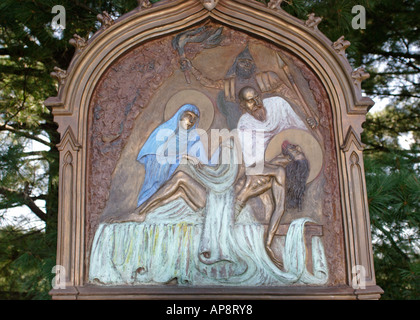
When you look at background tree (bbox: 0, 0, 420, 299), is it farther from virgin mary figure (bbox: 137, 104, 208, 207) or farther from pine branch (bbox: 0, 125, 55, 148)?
virgin mary figure (bbox: 137, 104, 208, 207)

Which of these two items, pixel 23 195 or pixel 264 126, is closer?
pixel 264 126

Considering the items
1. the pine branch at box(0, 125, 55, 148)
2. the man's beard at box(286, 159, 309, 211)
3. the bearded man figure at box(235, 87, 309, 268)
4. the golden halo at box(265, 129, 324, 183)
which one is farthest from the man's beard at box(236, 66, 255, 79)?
the pine branch at box(0, 125, 55, 148)

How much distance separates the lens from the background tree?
551cm

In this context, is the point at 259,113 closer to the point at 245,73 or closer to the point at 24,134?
the point at 245,73

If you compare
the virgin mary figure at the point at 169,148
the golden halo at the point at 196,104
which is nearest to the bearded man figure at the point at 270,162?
the golden halo at the point at 196,104

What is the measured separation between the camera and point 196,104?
15.0 ft

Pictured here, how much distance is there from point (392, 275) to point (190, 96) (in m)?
3.82

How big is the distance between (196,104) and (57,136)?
293cm

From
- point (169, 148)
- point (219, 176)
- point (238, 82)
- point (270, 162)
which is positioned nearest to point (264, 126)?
point (270, 162)

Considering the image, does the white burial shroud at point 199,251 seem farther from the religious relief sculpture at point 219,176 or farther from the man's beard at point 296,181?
the man's beard at point 296,181

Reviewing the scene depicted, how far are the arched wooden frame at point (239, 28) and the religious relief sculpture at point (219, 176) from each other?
Result: 0.39 feet

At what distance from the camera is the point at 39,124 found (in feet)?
22.1

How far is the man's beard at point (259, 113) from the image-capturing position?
14.9ft
